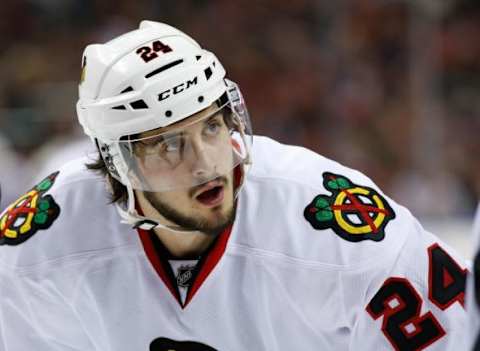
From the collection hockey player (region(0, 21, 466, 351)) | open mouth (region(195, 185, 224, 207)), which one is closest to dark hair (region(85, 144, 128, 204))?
hockey player (region(0, 21, 466, 351))

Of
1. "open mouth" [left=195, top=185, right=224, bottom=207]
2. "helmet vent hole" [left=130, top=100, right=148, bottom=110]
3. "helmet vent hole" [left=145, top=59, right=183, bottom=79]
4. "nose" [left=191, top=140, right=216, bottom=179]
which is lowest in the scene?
"open mouth" [left=195, top=185, right=224, bottom=207]

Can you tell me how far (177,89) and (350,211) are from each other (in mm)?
472

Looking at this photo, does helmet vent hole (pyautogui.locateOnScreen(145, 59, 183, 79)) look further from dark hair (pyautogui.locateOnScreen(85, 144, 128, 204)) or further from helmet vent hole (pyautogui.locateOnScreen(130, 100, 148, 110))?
dark hair (pyautogui.locateOnScreen(85, 144, 128, 204))

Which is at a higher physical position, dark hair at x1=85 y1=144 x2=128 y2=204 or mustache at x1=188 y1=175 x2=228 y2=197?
mustache at x1=188 y1=175 x2=228 y2=197

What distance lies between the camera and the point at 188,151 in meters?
2.03

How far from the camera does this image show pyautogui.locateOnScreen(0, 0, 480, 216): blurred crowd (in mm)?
4820

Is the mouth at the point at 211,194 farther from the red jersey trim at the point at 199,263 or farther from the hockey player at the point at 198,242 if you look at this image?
the red jersey trim at the point at 199,263

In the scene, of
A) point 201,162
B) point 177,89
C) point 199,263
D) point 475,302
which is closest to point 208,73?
point 177,89

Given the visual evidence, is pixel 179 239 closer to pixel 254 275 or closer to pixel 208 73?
pixel 254 275

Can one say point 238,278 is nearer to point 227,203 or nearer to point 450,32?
point 227,203

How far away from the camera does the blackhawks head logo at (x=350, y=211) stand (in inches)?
79.7

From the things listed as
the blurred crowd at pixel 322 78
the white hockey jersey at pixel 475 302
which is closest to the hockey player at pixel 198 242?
the white hockey jersey at pixel 475 302

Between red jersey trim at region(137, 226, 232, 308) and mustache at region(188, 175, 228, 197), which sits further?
red jersey trim at region(137, 226, 232, 308)

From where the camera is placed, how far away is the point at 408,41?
504 centimetres
